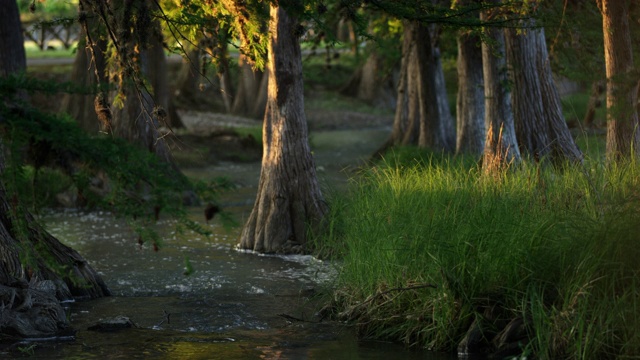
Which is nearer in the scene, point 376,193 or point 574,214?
point 574,214

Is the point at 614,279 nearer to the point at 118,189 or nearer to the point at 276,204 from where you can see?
the point at 118,189

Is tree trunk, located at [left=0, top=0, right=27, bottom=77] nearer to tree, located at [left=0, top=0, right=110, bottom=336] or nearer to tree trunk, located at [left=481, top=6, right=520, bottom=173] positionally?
tree trunk, located at [left=481, top=6, right=520, bottom=173]

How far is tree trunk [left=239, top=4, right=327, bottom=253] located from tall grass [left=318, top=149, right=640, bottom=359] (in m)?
4.11

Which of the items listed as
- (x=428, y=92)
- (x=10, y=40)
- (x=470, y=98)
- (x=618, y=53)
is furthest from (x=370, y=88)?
(x=618, y=53)

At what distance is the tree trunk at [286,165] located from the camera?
1684 cm

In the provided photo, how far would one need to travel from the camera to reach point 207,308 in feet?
42.0

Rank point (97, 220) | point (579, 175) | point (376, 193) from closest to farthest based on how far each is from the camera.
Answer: point (579, 175) < point (376, 193) < point (97, 220)

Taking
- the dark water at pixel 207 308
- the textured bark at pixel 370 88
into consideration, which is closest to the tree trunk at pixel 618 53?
the dark water at pixel 207 308

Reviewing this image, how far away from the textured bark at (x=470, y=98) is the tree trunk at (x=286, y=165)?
A: 6.46 meters

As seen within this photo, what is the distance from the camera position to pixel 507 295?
408 inches

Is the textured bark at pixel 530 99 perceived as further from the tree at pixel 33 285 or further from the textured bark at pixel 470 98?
the tree at pixel 33 285

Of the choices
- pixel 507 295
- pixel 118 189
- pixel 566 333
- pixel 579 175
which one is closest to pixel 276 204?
pixel 579 175

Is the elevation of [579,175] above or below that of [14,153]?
below

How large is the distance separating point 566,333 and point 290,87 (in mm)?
8358
